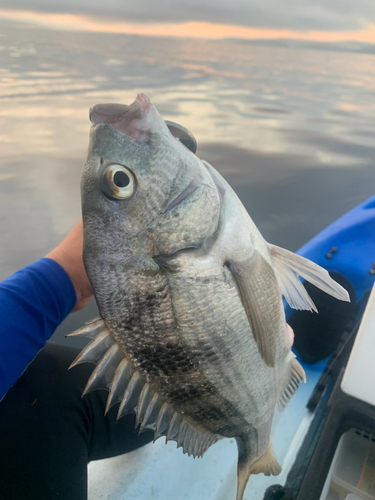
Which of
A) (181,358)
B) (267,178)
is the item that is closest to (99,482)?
(181,358)

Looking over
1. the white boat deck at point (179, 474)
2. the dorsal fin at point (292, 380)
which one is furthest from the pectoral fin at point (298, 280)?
the white boat deck at point (179, 474)

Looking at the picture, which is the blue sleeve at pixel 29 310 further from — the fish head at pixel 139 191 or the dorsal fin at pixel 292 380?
the dorsal fin at pixel 292 380

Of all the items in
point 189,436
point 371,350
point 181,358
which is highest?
point 181,358

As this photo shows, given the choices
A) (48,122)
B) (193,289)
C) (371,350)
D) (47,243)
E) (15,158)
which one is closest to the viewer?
(193,289)

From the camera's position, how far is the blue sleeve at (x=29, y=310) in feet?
3.72

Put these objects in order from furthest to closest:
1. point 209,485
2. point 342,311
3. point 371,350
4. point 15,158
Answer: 1. point 15,158
2. point 342,311
3. point 209,485
4. point 371,350

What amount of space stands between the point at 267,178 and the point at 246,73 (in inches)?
581

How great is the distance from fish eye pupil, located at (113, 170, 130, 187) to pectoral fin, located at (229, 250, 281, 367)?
45cm

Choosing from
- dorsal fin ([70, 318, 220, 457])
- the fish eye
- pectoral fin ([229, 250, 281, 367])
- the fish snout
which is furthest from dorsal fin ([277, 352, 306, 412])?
the fish snout

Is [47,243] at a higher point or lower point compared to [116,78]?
lower

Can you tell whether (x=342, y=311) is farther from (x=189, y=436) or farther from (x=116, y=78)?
(x=116, y=78)

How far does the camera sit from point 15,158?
601 centimetres

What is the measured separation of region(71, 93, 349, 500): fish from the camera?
1.01 m

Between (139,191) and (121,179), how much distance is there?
66 millimetres
